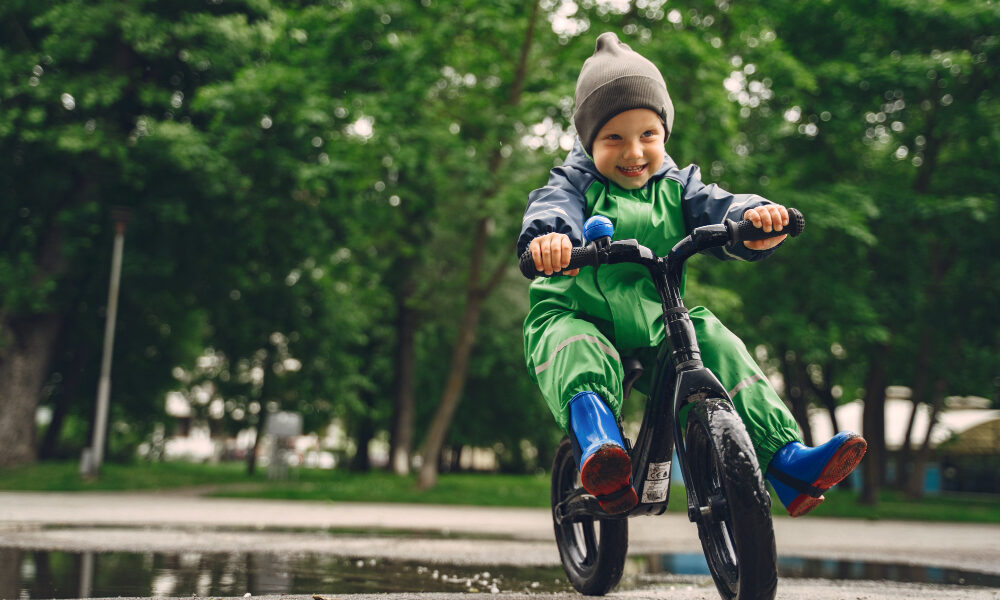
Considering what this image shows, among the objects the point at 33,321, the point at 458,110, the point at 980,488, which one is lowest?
the point at 980,488

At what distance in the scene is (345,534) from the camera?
818 centimetres

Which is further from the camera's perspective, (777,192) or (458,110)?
(777,192)

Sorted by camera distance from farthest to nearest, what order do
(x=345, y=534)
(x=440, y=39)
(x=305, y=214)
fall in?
(x=305, y=214)
(x=440, y=39)
(x=345, y=534)

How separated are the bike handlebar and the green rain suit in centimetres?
19

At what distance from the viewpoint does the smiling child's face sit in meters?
3.47

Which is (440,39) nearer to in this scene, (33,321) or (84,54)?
(84,54)

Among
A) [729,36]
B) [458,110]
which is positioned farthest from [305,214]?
[729,36]

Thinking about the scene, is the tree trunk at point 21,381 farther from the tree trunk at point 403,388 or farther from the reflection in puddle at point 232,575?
the reflection in puddle at point 232,575

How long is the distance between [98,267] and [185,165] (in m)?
4.54

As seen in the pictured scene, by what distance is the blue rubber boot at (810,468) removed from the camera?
8.94 ft

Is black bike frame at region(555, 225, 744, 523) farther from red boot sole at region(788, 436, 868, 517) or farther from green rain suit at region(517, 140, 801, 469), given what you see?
red boot sole at region(788, 436, 868, 517)

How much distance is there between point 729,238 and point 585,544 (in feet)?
5.84

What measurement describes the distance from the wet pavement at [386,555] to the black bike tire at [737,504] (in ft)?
4.03

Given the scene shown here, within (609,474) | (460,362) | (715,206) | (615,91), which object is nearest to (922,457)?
(460,362)
